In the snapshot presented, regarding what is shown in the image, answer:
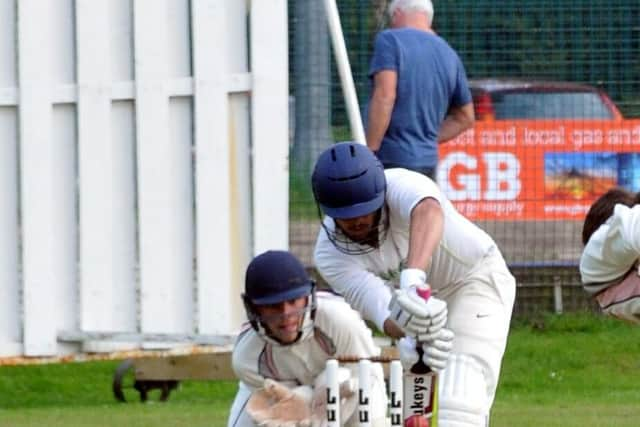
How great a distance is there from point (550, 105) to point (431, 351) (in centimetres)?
658

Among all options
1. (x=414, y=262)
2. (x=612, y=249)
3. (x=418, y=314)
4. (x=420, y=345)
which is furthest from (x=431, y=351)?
(x=612, y=249)

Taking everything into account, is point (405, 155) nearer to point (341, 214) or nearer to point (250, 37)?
point (250, 37)

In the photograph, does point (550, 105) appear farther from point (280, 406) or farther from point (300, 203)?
point (280, 406)

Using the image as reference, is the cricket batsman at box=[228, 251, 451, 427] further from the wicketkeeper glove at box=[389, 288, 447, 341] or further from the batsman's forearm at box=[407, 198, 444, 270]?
the batsman's forearm at box=[407, 198, 444, 270]

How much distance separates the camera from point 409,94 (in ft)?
31.4

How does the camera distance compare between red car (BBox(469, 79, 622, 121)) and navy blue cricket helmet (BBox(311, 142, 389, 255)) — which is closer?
navy blue cricket helmet (BBox(311, 142, 389, 255))

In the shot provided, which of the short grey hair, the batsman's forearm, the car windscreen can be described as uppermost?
the short grey hair

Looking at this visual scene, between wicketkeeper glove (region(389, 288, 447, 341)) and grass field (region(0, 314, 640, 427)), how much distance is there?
2.95 metres

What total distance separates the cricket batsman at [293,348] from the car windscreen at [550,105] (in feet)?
19.8

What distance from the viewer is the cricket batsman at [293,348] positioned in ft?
20.1

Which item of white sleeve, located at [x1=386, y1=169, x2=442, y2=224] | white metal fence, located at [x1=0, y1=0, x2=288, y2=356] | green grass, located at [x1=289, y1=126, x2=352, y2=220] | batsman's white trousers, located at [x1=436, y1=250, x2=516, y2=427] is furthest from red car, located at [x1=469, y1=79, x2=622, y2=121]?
white sleeve, located at [x1=386, y1=169, x2=442, y2=224]

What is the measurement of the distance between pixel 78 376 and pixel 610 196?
7.17 meters

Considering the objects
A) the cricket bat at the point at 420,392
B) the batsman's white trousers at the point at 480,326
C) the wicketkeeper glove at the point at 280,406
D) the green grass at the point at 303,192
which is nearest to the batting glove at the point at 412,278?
the cricket bat at the point at 420,392

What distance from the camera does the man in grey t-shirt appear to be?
31.1 ft
